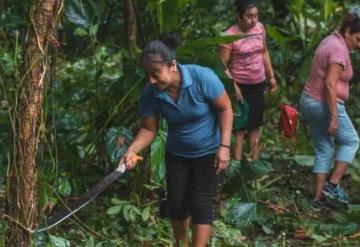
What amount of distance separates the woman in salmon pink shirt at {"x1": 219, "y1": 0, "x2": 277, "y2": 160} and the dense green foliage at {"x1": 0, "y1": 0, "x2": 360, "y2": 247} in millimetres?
193

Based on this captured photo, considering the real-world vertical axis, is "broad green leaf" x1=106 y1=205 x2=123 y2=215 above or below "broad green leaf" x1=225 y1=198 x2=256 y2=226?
above

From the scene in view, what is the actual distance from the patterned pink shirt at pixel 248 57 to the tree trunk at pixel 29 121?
254cm

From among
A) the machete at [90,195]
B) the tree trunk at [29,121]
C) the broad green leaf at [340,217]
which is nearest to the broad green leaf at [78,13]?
the machete at [90,195]

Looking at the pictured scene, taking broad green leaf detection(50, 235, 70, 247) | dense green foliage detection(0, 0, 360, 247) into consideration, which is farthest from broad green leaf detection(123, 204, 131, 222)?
broad green leaf detection(50, 235, 70, 247)

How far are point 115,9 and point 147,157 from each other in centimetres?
191

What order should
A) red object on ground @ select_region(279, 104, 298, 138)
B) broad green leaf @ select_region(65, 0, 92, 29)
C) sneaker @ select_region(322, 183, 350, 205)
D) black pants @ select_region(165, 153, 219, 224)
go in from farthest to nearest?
red object on ground @ select_region(279, 104, 298, 138)
sneaker @ select_region(322, 183, 350, 205)
broad green leaf @ select_region(65, 0, 92, 29)
black pants @ select_region(165, 153, 219, 224)

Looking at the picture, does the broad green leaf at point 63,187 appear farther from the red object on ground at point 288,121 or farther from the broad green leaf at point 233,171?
the red object on ground at point 288,121

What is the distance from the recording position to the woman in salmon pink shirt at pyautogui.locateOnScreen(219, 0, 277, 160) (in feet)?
19.1

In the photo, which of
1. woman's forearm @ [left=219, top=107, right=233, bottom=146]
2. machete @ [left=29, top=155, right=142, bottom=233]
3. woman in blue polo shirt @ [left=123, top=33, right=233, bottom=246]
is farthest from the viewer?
woman's forearm @ [left=219, top=107, right=233, bottom=146]

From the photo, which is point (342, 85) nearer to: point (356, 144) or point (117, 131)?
point (356, 144)

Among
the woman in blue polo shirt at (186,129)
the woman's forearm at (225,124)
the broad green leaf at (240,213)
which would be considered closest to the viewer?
the woman in blue polo shirt at (186,129)

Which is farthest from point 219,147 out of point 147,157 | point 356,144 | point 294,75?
point 294,75

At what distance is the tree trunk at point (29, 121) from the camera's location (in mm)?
3490

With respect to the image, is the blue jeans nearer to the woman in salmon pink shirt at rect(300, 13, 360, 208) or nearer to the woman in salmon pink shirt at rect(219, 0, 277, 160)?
the woman in salmon pink shirt at rect(300, 13, 360, 208)
